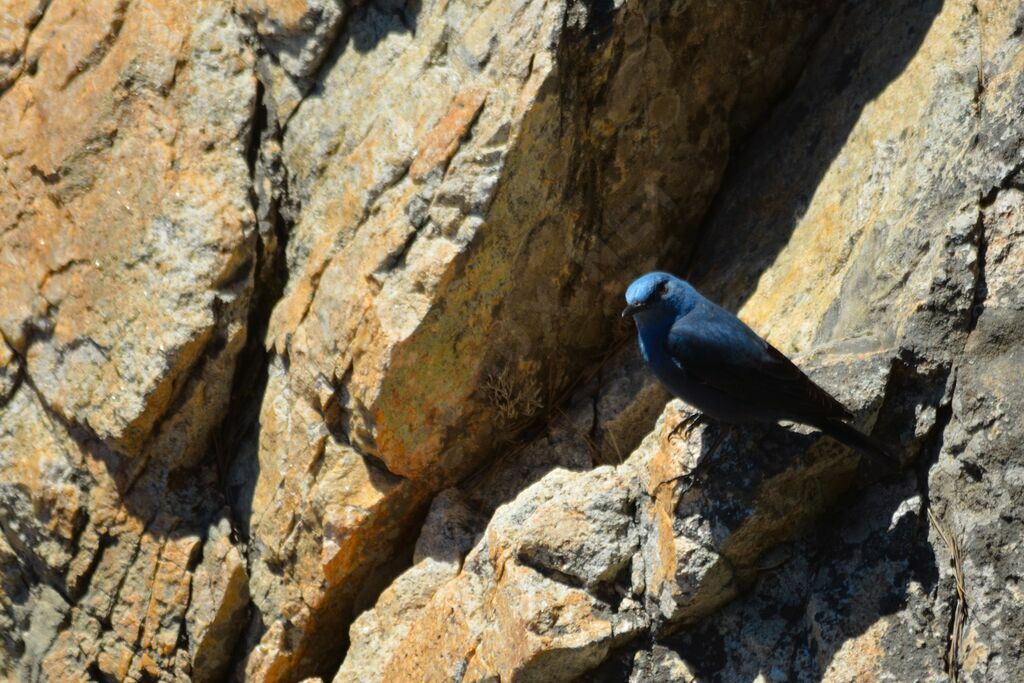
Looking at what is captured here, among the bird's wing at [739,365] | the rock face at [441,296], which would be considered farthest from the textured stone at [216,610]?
the bird's wing at [739,365]

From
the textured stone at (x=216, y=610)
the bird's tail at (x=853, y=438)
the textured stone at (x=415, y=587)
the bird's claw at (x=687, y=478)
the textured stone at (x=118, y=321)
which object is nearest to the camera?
the bird's tail at (x=853, y=438)

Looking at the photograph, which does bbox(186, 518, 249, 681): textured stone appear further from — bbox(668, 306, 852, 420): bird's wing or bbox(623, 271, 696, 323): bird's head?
bbox(668, 306, 852, 420): bird's wing

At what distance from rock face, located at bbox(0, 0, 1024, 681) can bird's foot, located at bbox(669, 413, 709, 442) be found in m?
0.13

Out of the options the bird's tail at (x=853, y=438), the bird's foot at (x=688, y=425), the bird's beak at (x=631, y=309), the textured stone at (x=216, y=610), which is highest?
the bird's beak at (x=631, y=309)

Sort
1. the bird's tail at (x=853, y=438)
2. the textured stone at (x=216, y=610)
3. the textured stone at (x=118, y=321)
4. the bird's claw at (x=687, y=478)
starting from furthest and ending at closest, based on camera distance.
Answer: the textured stone at (x=118, y=321) → the textured stone at (x=216, y=610) → the bird's claw at (x=687, y=478) → the bird's tail at (x=853, y=438)

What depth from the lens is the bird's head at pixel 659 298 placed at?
491cm

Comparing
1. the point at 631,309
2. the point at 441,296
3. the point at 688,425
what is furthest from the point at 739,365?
the point at 441,296

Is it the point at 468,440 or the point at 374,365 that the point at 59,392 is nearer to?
the point at 374,365

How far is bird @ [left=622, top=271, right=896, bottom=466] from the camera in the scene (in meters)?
4.33

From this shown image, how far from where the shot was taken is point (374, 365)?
5.63 metres

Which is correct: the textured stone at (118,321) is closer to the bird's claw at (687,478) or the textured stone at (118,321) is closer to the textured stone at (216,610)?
the textured stone at (216,610)

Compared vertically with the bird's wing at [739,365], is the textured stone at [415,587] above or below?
below

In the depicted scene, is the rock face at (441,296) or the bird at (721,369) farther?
the rock face at (441,296)

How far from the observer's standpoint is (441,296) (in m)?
5.59
